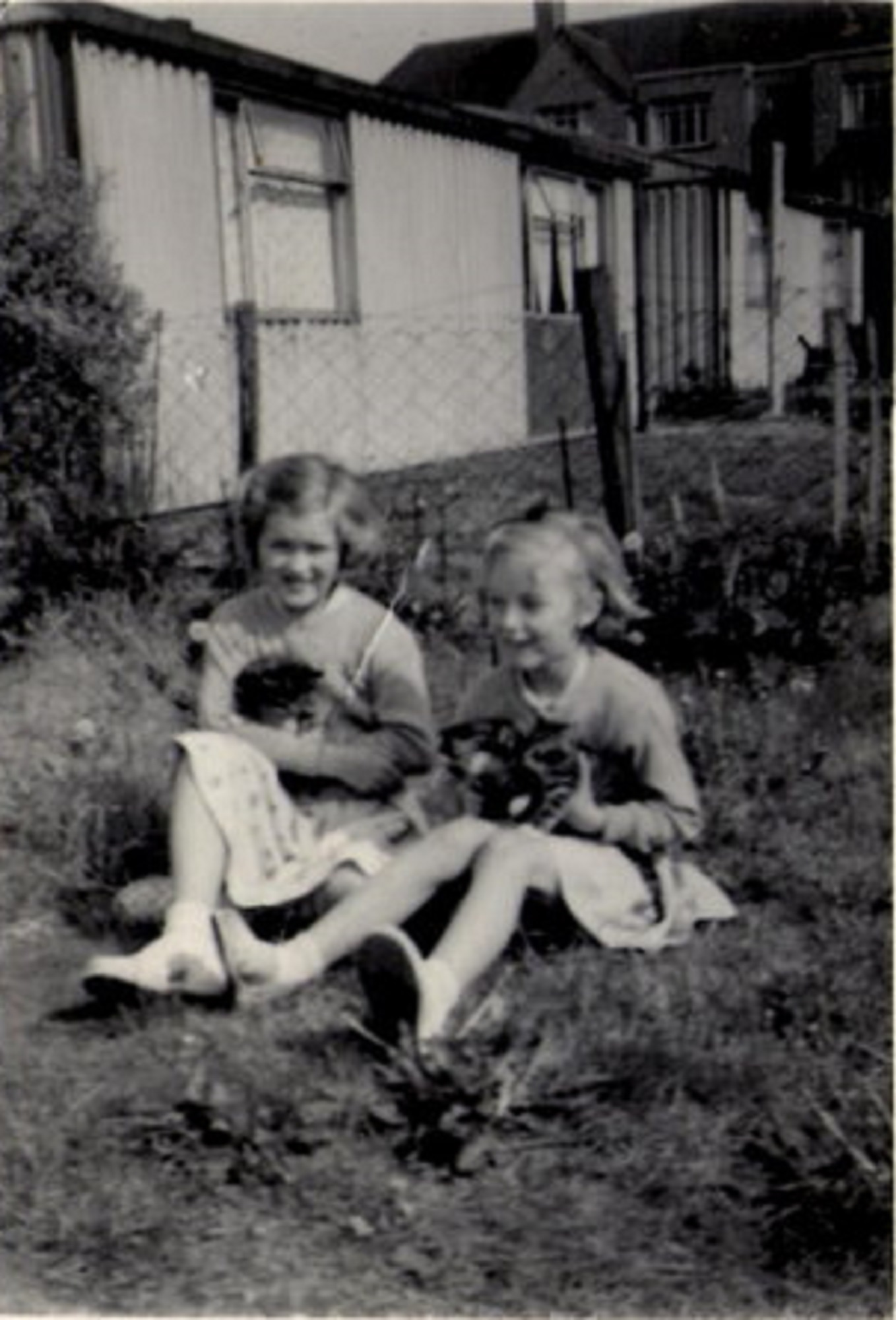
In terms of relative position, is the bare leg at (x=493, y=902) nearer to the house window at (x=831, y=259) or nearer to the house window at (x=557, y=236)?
the house window at (x=557, y=236)

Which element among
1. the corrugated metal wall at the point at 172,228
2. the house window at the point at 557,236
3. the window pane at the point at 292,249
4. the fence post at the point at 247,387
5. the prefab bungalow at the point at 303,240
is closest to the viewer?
the fence post at the point at 247,387

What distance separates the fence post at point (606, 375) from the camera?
5234 millimetres

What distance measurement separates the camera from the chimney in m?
25.1

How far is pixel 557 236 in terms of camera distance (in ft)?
47.5

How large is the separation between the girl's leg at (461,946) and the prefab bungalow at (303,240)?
130 inches

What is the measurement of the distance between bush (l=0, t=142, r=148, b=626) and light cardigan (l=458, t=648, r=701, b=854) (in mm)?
3240

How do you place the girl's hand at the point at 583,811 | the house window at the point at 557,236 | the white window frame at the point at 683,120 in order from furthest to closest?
the white window frame at the point at 683,120 < the house window at the point at 557,236 < the girl's hand at the point at 583,811

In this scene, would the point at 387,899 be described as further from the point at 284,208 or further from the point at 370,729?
the point at 284,208

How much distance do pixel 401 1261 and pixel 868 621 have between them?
305 centimetres

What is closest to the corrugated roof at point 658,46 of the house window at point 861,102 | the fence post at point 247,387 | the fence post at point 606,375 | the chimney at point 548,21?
the house window at point 861,102

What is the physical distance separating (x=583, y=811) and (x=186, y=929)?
0.72 m

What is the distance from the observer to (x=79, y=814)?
3.64m

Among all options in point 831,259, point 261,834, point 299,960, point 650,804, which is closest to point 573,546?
point 650,804

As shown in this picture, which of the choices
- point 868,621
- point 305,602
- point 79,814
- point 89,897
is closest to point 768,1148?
point 305,602
